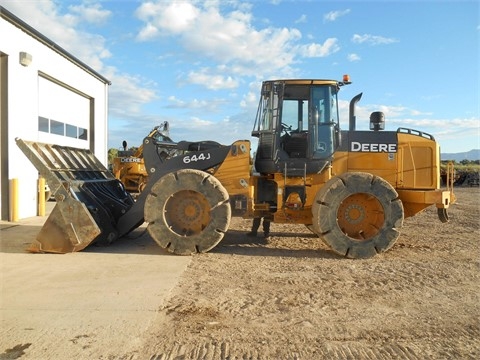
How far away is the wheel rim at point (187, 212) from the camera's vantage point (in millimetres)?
7156

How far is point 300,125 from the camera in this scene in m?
7.48

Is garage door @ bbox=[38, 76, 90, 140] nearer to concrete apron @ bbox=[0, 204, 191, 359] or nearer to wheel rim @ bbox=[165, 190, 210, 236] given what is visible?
concrete apron @ bbox=[0, 204, 191, 359]

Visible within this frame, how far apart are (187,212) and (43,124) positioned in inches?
314

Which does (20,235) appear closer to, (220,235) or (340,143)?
(220,235)

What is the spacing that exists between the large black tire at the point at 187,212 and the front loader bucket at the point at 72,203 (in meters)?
1.04

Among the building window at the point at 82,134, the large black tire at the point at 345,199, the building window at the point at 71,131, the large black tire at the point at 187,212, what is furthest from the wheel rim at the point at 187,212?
the building window at the point at 82,134

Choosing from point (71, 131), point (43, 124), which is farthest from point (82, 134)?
point (43, 124)

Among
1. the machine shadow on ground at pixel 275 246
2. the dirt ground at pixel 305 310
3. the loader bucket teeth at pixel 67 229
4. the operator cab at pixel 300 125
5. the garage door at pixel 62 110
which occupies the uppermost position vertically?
the garage door at pixel 62 110

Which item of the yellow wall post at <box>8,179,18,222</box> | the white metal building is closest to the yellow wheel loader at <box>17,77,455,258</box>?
the yellow wall post at <box>8,179,18,222</box>

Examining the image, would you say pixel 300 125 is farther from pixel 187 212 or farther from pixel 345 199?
pixel 187 212

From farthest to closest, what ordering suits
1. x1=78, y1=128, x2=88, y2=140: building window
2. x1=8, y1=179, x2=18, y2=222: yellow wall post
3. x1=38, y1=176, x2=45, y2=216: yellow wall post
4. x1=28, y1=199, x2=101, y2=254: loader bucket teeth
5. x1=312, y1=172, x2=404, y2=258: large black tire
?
x1=78, y1=128, x2=88, y2=140: building window → x1=38, y1=176, x2=45, y2=216: yellow wall post → x1=8, y1=179, x2=18, y2=222: yellow wall post → x1=312, y1=172, x2=404, y2=258: large black tire → x1=28, y1=199, x2=101, y2=254: loader bucket teeth

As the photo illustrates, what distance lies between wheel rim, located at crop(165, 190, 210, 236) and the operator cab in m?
1.49

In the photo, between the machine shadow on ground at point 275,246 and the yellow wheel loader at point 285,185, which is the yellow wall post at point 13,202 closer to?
the yellow wheel loader at point 285,185

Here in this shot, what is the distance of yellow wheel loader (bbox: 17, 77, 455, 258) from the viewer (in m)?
6.92
